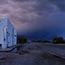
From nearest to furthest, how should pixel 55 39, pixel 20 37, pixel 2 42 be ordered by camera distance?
pixel 2 42 < pixel 55 39 < pixel 20 37

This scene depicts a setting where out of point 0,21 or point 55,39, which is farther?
point 55,39

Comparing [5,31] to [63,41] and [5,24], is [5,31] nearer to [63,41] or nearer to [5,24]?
[5,24]

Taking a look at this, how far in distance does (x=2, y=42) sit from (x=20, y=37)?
99674mm

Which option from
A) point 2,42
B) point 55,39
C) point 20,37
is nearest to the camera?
point 2,42

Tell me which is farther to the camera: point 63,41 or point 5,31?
point 63,41

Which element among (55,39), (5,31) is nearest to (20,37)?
(55,39)

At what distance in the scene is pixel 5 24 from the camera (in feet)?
167

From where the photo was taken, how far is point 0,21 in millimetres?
50531

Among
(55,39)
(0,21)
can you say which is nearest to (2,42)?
(0,21)

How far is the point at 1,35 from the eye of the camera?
50625 mm

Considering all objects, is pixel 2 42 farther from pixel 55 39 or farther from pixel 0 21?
pixel 55 39

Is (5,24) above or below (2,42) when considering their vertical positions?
above

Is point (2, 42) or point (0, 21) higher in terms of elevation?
point (0, 21)

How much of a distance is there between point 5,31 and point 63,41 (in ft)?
289
